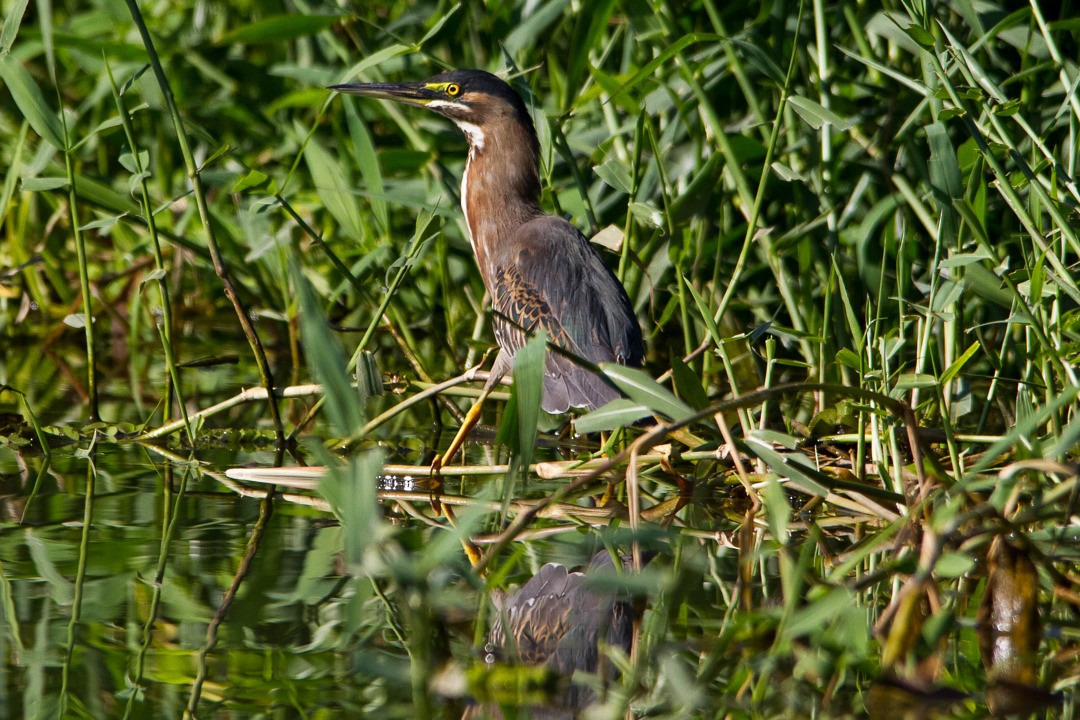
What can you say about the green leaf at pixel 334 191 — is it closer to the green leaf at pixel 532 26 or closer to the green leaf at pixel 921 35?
the green leaf at pixel 532 26

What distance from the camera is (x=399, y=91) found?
181 inches

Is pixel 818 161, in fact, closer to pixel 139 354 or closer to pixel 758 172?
pixel 758 172

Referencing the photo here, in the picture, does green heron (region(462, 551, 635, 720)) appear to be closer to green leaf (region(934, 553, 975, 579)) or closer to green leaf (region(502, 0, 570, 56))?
green leaf (region(934, 553, 975, 579))

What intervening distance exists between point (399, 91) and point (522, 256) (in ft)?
2.86

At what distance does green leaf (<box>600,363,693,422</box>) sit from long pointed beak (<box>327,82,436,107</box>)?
7.16 ft

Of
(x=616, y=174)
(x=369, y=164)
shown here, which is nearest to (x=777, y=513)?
(x=616, y=174)

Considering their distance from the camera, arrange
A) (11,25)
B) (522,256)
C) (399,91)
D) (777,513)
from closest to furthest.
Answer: (777,513) < (11,25) < (522,256) < (399,91)

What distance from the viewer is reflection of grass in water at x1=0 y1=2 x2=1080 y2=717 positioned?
6.99 feet

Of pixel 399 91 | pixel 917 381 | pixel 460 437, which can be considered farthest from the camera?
pixel 399 91

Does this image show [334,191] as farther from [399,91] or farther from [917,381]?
[917,381]

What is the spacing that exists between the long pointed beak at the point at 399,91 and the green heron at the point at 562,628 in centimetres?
226

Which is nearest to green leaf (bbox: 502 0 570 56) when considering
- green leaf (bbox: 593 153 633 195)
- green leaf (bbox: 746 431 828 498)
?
green leaf (bbox: 593 153 633 195)

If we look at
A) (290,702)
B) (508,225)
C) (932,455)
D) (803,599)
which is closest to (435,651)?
(290,702)

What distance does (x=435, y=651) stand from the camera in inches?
84.9
